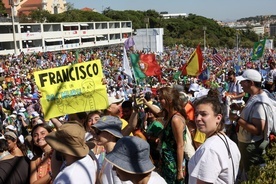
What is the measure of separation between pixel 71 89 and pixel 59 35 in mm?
54120

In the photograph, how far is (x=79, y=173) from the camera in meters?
2.64

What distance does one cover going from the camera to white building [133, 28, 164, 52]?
50188 millimetres

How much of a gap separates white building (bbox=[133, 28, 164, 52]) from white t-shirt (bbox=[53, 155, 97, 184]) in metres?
47.2

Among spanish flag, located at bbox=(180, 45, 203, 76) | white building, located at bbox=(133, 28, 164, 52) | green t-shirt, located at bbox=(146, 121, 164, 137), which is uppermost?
spanish flag, located at bbox=(180, 45, 203, 76)

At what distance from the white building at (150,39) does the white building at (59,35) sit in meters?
12.1

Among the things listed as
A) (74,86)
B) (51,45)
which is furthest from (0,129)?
(51,45)

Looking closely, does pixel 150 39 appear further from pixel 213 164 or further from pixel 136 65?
pixel 213 164

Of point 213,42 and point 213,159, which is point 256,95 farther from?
point 213,42

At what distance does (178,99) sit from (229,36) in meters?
95.7

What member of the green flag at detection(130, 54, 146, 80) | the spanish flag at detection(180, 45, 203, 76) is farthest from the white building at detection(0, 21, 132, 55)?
the spanish flag at detection(180, 45, 203, 76)

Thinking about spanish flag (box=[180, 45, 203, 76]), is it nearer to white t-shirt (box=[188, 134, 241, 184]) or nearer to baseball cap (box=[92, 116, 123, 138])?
baseball cap (box=[92, 116, 123, 138])

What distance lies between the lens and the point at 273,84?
798 centimetres

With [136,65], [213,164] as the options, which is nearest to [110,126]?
[213,164]

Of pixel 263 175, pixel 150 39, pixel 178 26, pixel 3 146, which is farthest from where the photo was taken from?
pixel 178 26
